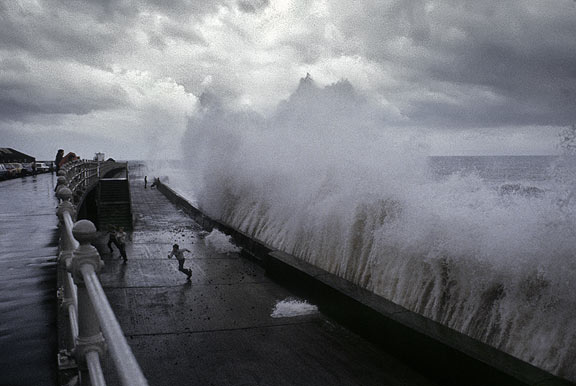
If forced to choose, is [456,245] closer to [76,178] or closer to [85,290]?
[85,290]

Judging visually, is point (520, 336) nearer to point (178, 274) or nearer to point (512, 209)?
point (512, 209)

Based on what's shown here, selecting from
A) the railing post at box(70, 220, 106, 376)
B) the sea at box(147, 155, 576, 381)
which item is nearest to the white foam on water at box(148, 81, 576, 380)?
the sea at box(147, 155, 576, 381)

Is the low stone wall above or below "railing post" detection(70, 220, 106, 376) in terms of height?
below

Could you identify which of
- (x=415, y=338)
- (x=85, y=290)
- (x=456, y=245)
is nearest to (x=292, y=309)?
(x=415, y=338)

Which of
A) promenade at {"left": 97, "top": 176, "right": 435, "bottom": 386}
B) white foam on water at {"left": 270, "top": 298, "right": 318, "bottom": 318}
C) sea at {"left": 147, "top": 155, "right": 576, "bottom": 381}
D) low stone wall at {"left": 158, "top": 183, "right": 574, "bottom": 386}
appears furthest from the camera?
white foam on water at {"left": 270, "top": 298, "right": 318, "bottom": 318}

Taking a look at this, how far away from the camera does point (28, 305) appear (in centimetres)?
428

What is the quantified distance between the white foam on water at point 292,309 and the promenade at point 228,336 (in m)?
0.14

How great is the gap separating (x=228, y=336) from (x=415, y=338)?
2777mm

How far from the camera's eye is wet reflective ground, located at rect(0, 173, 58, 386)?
10.5 ft

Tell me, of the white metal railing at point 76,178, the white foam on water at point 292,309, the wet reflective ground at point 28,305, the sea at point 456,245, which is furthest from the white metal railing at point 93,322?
the sea at point 456,245

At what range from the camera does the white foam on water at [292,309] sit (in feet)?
24.8

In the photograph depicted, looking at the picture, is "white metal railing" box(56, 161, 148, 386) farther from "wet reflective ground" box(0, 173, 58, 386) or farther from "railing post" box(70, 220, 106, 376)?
"wet reflective ground" box(0, 173, 58, 386)

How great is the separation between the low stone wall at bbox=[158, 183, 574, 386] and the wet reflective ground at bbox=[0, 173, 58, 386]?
14.3 feet

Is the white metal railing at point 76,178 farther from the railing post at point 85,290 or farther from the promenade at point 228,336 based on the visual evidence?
the railing post at point 85,290
